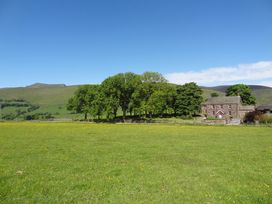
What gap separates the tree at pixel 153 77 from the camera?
11225 cm

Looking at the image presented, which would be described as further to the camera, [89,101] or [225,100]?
[225,100]

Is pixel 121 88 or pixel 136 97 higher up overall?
pixel 121 88

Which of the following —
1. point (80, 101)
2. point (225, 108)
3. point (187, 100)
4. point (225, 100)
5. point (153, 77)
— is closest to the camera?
point (187, 100)

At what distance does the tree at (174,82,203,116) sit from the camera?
110 metres

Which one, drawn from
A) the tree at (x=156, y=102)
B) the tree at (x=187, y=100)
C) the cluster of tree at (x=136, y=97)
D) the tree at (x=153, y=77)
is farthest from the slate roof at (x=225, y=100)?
the tree at (x=156, y=102)

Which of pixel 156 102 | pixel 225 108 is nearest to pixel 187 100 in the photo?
pixel 156 102

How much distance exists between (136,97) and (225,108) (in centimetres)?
4402

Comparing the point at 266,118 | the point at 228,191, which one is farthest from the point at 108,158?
the point at 266,118

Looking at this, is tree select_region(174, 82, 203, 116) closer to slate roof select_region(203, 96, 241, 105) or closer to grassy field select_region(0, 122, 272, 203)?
slate roof select_region(203, 96, 241, 105)

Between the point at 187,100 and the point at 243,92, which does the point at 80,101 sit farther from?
the point at 243,92

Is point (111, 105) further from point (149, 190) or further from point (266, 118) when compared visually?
point (149, 190)

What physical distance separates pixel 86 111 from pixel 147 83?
25027 mm

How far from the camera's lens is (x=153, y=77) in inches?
4469

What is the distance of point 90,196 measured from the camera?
38.5ft
